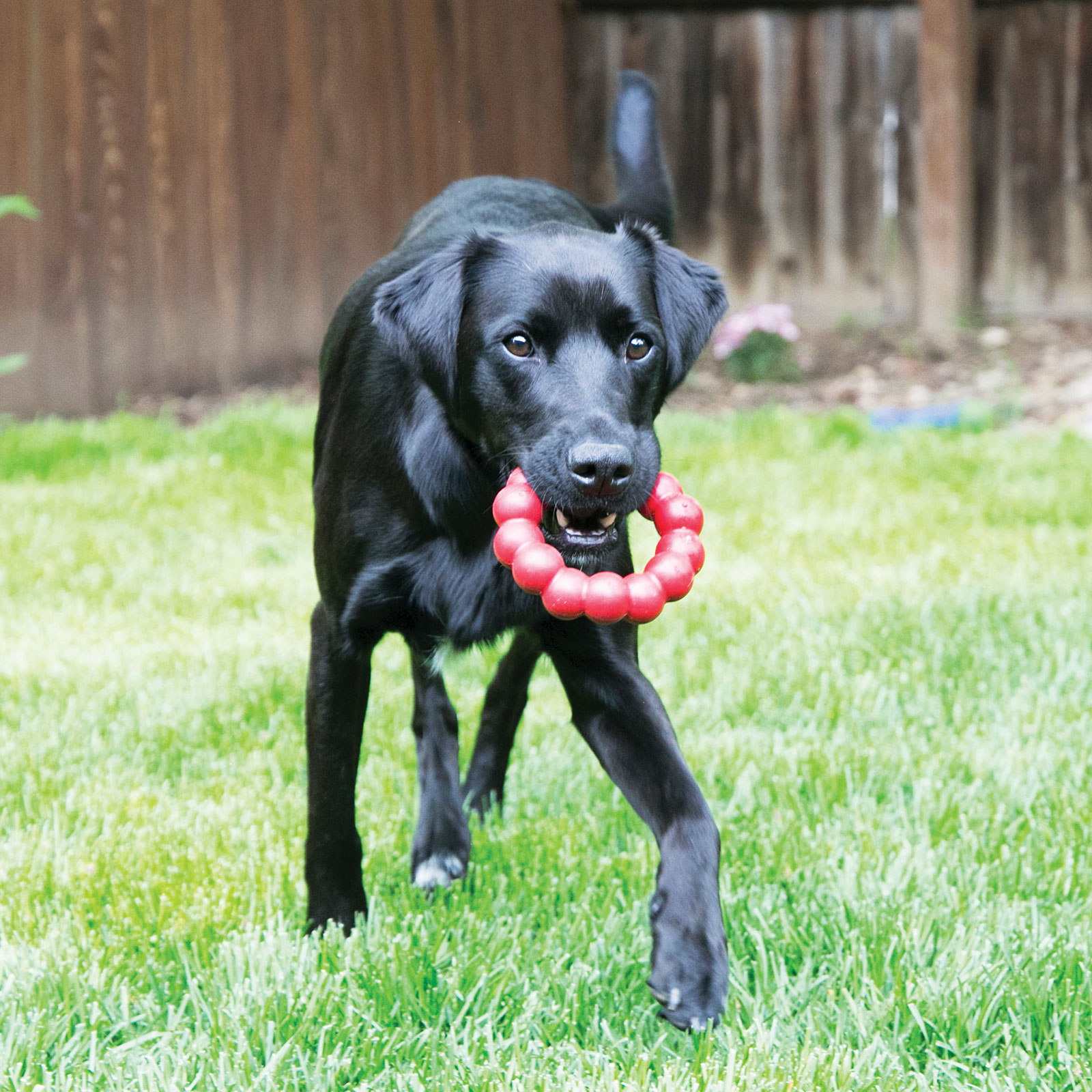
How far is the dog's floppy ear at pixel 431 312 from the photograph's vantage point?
241 centimetres

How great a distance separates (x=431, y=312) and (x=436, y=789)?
3.06 feet

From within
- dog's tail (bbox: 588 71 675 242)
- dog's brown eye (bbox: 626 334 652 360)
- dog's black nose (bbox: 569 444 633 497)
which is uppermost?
dog's tail (bbox: 588 71 675 242)

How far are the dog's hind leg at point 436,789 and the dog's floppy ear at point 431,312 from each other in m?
0.52

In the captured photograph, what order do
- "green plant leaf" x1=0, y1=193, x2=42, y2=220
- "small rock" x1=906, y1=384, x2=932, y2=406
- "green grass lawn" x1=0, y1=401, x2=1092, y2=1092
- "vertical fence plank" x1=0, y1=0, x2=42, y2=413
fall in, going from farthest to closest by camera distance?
"small rock" x1=906, y1=384, x2=932, y2=406
"vertical fence plank" x1=0, y1=0, x2=42, y2=413
"green plant leaf" x1=0, y1=193, x2=42, y2=220
"green grass lawn" x1=0, y1=401, x2=1092, y2=1092

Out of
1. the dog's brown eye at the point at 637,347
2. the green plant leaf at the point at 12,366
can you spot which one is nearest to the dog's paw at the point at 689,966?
the dog's brown eye at the point at 637,347

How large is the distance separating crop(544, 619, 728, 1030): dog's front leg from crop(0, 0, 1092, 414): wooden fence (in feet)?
15.6

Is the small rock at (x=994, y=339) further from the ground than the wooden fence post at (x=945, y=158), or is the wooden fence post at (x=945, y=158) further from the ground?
the wooden fence post at (x=945, y=158)

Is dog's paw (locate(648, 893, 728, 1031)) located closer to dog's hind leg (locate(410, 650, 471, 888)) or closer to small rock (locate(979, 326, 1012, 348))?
dog's hind leg (locate(410, 650, 471, 888))

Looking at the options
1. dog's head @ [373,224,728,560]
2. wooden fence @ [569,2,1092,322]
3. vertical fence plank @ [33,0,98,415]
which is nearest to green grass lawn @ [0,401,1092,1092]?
dog's head @ [373,224,728,560]

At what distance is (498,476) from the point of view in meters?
2.40

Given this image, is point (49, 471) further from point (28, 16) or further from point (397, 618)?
point (397, 618)

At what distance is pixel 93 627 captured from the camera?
12.9 feet

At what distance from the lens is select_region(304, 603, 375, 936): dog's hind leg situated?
2410 millimetres

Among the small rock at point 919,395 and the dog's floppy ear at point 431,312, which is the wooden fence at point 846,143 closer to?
the small rock at point 919,395
